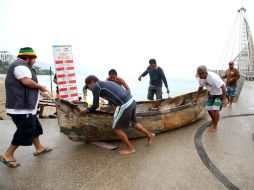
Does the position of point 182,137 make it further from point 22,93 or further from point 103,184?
point 22,93

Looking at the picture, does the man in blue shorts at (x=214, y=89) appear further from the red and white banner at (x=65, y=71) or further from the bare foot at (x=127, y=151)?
the red and white banner at (x=65, y=71)

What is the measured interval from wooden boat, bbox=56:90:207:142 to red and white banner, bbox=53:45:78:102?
2363 mm

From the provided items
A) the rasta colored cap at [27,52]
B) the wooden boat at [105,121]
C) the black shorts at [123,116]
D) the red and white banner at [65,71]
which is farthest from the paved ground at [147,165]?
the red and white banner at [65,71]

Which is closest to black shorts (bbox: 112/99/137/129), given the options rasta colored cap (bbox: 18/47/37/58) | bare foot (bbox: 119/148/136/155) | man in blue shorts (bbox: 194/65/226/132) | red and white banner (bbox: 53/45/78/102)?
bare foot (bbox: 119/148/136/155)

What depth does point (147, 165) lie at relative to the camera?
378cm

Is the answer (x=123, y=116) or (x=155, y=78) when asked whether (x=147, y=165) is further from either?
(x=155, y=78)

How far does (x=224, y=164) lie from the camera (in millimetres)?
3766

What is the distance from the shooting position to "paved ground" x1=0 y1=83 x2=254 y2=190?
3.21 m

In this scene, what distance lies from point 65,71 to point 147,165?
4476 millimetres

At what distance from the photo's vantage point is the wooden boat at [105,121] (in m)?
4.40

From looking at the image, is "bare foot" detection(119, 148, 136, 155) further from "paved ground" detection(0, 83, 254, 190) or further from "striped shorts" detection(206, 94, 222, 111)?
"striped shorts" detection(206, 94, 222, 111)

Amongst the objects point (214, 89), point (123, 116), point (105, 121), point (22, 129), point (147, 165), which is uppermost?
point (214, 89)

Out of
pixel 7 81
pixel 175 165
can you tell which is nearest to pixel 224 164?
pixel 175 165

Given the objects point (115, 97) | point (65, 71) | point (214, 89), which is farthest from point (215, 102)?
point (65, 71)
